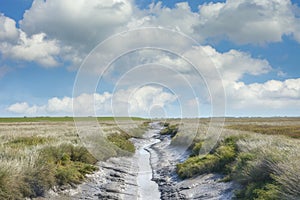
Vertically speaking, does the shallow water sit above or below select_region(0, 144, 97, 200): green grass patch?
below

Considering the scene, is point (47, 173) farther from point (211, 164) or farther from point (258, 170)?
point (211, 164)

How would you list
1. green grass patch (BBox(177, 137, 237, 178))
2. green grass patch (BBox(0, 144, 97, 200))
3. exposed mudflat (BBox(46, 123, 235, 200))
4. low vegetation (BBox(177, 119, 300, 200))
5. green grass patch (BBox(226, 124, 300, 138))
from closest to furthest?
low vegetation (BBox(177, 119, 300, 200))
green grass patch (BBox(0, 144, 97, 200))
exposed mudflat (BBox(46, 123, 235, 200))
green grass patch (BBox(177, 137, 237, 178))
green grass patch (BBox(226, 124, 300, 138))

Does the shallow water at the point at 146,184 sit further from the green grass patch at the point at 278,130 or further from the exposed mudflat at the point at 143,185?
the green grass patch at the point at 278,130

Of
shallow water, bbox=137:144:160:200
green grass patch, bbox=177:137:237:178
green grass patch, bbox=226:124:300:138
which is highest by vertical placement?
green grass patch, bbox=226:124:300:138

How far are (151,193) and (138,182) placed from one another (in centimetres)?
299

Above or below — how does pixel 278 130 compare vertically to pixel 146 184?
above

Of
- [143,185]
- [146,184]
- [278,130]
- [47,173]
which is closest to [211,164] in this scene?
[146,184]

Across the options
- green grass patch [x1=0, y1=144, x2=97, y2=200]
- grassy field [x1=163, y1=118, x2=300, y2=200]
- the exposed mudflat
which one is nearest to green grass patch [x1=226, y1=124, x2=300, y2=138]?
the exposed mudflat

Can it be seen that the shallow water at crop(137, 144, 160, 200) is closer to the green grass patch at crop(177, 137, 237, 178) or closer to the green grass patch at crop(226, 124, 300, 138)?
the green grass patch at crop(177, 137, 237, 178)

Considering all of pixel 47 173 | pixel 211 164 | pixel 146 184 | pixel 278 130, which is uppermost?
pixel 278 130

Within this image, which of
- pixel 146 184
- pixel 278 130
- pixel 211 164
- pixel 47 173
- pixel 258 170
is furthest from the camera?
pixel 278 130

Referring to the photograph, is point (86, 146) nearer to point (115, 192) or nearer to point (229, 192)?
point (115, 192)

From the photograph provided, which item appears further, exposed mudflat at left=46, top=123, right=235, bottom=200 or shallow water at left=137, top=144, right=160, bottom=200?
shallow water at left=137, top=144, right=160, bottom=200

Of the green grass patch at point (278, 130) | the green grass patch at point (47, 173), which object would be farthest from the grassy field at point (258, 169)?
the green grass patch at point (278, 130)
